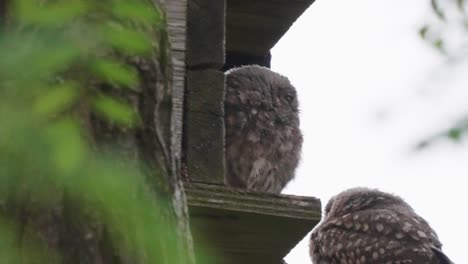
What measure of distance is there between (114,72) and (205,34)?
7.21ft

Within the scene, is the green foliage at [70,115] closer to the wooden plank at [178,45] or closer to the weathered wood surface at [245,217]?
the weathered wood surface at [245,217]

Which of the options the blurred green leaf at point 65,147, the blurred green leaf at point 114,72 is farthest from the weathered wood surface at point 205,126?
the blurred green leaf at point 65,147

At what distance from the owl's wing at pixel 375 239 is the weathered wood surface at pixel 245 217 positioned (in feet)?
7.49

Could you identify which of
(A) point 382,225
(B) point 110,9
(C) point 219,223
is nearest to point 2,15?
(B) point 110,9

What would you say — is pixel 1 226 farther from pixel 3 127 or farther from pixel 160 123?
pixel 160 123

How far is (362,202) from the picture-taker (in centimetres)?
698

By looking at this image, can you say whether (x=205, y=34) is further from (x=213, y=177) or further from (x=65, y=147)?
(x=65, y=147)

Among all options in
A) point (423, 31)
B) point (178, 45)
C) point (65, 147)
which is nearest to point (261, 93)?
point (178, 45)

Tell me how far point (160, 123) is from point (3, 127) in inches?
17.6

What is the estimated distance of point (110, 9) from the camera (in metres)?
2.18

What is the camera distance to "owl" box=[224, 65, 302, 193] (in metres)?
5.10

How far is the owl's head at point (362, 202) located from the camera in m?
6.87

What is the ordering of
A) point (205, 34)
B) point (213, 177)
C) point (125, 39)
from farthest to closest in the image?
point (205, 34) → point (213, 177) → point (125, 39)

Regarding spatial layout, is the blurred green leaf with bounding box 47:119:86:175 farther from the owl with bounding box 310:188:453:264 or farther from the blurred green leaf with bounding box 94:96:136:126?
the owl with bounding box 310:188:453:264
